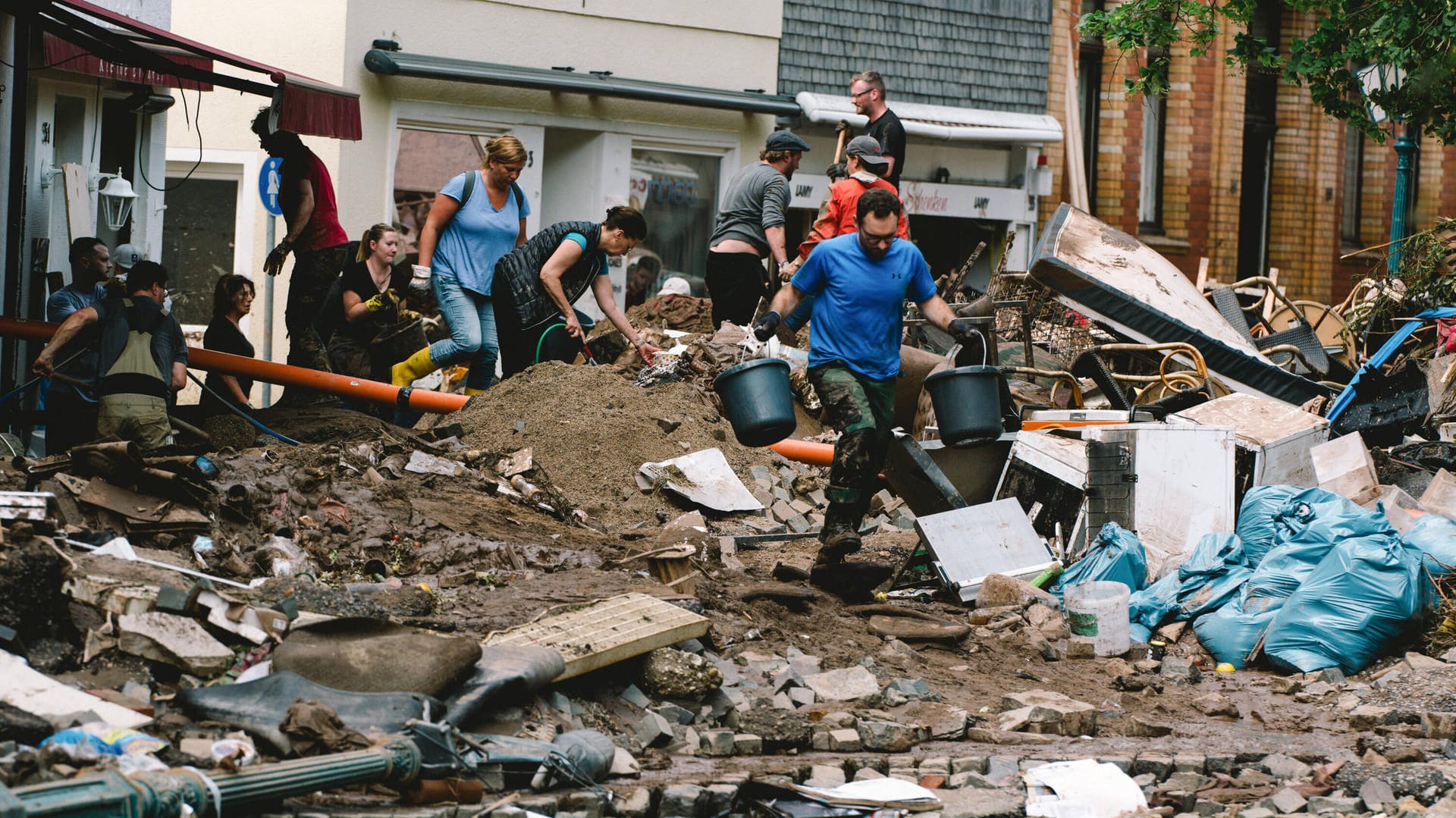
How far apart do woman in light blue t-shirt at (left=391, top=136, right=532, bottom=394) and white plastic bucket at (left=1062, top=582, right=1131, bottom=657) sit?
4.29 metres

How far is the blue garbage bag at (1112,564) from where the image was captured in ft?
28.3

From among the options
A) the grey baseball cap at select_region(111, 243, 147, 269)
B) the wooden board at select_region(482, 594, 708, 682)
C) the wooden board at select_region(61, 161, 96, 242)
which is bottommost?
the wooden board at select_region(482, 594, 708, 682)

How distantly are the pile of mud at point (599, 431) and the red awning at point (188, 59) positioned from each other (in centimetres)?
186

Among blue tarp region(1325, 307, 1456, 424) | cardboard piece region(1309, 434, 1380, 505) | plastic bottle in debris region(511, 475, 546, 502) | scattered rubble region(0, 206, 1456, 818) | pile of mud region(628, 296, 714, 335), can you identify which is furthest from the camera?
pile of mud region(628, 296, 714, 335)

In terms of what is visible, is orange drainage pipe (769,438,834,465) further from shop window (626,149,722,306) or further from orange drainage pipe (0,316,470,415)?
shop window (626,149,722,306)

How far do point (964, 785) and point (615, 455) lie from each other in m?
4.59

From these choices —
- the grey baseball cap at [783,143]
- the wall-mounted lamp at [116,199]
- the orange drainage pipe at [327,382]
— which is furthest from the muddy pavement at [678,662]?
the wall-mounted lamp at [116,199]

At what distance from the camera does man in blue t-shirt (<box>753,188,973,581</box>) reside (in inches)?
319

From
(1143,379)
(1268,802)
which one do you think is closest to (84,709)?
(1268,802)

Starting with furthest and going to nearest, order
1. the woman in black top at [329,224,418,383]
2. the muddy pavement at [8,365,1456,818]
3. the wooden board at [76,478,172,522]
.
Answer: the woman in black top at [329,224,418,383] < the wooden board at [76,478,172,522] < the muddy pavement at [8,365,1456,818]

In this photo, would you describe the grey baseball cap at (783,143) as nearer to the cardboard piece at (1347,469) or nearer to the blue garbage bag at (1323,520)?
the cardboard piece at (1347,469)

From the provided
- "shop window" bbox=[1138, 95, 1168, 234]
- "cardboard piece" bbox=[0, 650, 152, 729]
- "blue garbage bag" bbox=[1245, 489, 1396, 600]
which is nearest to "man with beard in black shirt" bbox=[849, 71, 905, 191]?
"blue garbage bag" bbox=[1245, 489, 1396, 600]

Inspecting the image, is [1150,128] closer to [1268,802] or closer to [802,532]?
[802,532]

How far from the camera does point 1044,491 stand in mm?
9422
